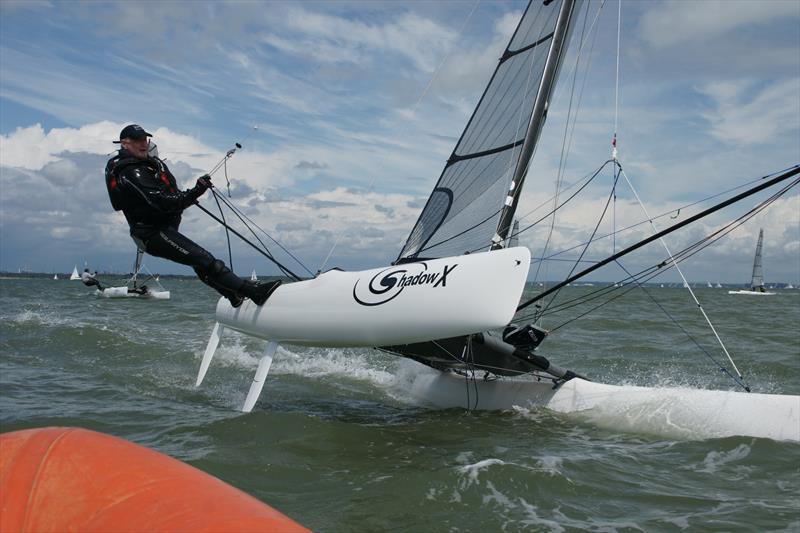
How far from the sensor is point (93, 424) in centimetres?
441

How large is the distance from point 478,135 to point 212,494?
17.6 ft

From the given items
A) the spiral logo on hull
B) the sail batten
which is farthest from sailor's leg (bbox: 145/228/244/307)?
the sail batten

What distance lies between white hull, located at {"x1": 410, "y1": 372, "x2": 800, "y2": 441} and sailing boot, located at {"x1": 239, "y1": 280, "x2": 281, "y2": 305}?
1.99 metres

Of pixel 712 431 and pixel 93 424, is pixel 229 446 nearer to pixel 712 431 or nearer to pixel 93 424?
pixel 93 424

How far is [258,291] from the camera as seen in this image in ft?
17.1

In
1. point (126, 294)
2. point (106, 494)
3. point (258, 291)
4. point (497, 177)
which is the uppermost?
point (497, 177)

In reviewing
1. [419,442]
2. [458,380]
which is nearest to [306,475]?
[419,442]

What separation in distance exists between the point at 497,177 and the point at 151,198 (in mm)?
2985

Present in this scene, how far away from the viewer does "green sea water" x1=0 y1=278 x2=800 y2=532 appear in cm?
316

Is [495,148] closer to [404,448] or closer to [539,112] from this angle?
[539,112]

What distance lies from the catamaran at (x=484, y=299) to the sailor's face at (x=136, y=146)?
53.9 inches

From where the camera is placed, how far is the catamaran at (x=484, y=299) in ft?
13.8

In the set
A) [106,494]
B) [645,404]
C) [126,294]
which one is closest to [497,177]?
[645,404]

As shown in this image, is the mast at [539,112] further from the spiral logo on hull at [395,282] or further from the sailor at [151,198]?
the sailor at [151,198]
